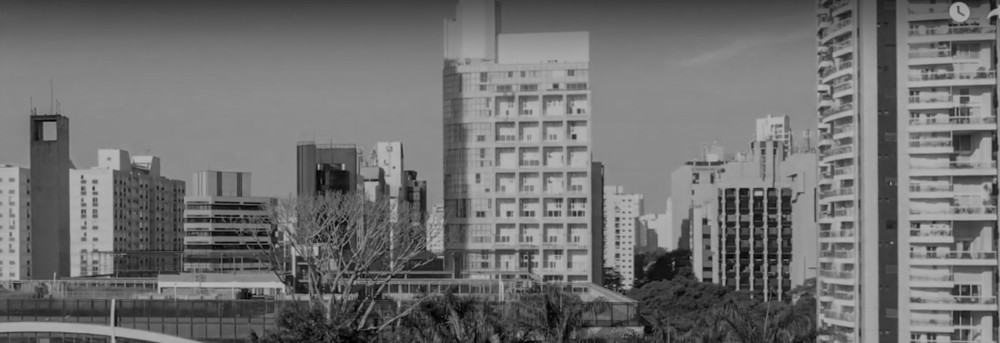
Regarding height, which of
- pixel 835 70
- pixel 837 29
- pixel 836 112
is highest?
pixel 837 29

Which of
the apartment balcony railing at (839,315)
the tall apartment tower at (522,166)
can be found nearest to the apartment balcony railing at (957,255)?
the apartment balcony railing at (839,315)

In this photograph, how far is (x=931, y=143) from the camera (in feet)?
30.0

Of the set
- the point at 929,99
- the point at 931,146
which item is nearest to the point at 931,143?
the point at 931,146

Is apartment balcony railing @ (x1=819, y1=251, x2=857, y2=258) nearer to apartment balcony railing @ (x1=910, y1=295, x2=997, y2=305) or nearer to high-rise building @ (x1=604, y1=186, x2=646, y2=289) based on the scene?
apartment balcony railing @ (x1=910, y1=295, x2=997, y2=305)

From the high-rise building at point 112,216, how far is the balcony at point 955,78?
17739 millimetres

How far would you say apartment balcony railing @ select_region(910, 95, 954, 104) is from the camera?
29.9 ft

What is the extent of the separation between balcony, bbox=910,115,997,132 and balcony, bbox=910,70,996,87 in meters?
0.26

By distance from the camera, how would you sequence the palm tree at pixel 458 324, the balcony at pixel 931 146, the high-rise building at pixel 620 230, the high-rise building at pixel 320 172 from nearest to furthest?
the palm tree at pixel 458 324 → the balcony at pixel 931 146 → the high-rise building at pixel 320 172 → the high-rise building at pixel 620 230

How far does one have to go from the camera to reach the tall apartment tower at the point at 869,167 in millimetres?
9164

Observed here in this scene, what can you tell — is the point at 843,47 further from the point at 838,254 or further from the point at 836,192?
the point at 838,254

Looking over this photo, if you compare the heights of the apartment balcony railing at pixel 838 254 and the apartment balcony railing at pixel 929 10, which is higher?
the apartment balcony railing at pixel 929 10

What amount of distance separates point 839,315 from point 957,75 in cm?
207

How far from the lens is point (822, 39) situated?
32.6 ft

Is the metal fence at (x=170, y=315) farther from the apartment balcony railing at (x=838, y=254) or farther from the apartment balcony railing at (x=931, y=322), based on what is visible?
the apartment balcony railing at (x=838, y=254)
